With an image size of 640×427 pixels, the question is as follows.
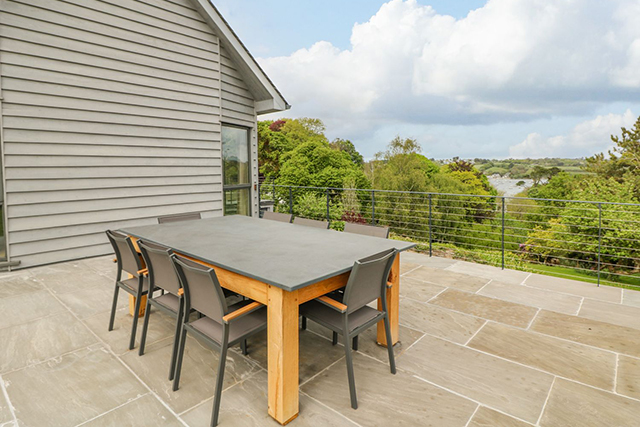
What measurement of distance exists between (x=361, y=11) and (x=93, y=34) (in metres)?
12.4

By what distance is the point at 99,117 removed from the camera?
4516mm

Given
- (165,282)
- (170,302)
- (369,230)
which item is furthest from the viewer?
(369,230)

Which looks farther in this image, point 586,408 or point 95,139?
point 95,139

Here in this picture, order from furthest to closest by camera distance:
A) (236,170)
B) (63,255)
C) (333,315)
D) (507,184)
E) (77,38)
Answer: (507,184) → (236,170) → (63,255) → (77,38) → (333,315)

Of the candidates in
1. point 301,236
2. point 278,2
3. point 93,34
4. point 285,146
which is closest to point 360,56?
point 285,146

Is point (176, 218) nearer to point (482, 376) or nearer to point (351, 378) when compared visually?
point (351, 378)

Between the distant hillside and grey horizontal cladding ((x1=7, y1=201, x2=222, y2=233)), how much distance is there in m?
25.7

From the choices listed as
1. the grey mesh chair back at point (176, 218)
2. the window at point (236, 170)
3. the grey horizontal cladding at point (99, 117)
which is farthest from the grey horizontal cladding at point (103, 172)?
the grey mesh chair back at point (176, 218)

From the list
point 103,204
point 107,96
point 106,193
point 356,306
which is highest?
point 107,96

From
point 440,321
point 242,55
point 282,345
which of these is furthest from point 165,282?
point 242,55

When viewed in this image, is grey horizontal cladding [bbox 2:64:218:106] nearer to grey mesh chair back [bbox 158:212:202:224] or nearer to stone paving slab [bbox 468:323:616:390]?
grey mesh chair back [bbox 158:212:202:224]

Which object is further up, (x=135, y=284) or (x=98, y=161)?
(x=98, y=161)

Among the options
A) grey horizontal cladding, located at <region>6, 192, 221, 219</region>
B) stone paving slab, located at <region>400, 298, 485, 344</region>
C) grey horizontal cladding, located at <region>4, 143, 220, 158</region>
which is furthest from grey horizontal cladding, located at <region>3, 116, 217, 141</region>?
stone paving slab, located at <region>400, 298, 485, 344</region>

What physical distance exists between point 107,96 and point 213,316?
13.7 feet
